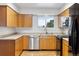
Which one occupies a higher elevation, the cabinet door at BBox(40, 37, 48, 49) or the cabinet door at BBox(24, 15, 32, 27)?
the cabinet door at BBox(24, 15, 32, 27)

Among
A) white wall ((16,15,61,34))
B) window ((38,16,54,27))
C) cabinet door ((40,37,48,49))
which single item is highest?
window ((38,16,54,27))

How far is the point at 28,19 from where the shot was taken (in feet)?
25.1

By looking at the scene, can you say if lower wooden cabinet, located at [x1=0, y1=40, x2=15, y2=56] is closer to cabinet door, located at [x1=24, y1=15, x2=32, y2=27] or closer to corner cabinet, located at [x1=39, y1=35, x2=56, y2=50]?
corner cabinet, located at [x1=39, y1=35, x2=56, y2=50]

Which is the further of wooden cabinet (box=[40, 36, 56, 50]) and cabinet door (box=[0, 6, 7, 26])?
wooden cabinet (box=[40, 36, 56, 50])

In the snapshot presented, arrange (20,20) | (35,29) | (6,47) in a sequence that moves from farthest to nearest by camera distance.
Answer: (35,29) < (20,20) < (6,47)

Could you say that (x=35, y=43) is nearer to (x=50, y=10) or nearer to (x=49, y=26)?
(x=49, y=26)

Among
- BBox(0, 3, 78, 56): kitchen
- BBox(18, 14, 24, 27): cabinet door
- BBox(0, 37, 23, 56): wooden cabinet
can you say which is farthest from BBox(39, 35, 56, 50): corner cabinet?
BBox(0, 37, 23, 56): wooden cabinet

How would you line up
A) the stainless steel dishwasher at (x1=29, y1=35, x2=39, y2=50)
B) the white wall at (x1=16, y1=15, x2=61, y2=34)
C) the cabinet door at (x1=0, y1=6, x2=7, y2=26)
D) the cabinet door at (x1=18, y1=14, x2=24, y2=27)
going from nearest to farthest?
the cabinet door at (x1=0, y1=6, x2=7, y2=26)
the stainless steel dishwasher at (x1=29, y1=35, x2=39, y2=50)
the cabinet door at (x1=18, y1=14, x2=24, y2=27)
the white wall at (x1=16, y1=15, x2=61, y2=34)

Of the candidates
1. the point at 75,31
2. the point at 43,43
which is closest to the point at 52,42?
the point at 43,43

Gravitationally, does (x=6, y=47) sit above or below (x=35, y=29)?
below

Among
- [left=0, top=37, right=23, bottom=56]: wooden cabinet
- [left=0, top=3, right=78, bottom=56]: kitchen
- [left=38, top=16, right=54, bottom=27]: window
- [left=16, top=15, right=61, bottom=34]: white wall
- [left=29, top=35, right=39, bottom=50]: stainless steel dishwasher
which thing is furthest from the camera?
[left=38, top=16, right=54, bottom=27]: window

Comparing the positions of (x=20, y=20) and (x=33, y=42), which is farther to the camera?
(x=20, y=20)

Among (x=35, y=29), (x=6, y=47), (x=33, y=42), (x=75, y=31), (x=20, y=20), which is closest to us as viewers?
(x=75, y=31)

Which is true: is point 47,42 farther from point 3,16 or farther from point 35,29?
point 3,16
